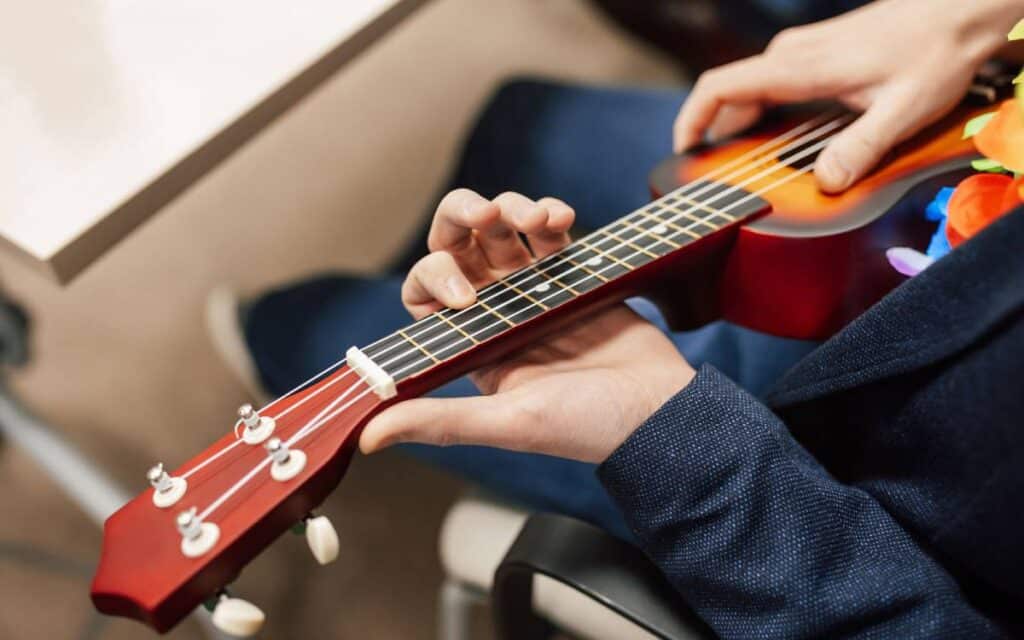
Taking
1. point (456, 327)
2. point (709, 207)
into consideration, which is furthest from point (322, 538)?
point (709, 207)

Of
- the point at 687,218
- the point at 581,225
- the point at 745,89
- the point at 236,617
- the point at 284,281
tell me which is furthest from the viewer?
the point at 284,281

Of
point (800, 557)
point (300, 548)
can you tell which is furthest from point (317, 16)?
point (300, 548)

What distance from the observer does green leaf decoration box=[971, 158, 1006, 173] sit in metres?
0.58

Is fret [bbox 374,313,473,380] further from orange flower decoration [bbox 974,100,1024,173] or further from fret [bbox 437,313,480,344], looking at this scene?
orange flower decoration [bbox 974,100,1024,173]

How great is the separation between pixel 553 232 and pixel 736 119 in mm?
278

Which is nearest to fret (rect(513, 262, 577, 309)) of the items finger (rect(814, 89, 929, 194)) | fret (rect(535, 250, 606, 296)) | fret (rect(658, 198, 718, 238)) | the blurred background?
fret (rect(535, 250, 606, 296))

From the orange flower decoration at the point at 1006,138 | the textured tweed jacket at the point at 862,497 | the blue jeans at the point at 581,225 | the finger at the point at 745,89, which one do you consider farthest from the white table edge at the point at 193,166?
the orange flower decoration at the point at 1006,138

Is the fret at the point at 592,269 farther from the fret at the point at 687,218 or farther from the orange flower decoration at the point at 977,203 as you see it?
the orange flower decoration at the point at 977,203

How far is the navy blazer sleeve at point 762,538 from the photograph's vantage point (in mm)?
480

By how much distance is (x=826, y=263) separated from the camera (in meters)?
0.60

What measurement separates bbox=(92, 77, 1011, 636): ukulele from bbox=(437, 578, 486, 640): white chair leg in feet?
0.96

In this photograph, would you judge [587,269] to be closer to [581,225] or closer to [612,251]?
[612,251]

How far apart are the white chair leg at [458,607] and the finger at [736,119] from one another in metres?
0.45

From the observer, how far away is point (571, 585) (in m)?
0.52
